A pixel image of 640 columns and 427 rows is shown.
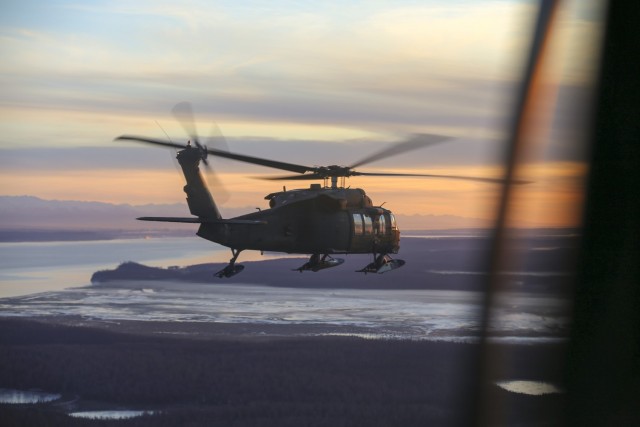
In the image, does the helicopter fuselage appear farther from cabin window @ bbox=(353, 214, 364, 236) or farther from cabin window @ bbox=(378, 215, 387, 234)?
cabin window @ bbox=(378, 215, 387, 234)

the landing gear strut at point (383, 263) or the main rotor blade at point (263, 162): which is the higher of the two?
the main rotor blade at point (263, 162)

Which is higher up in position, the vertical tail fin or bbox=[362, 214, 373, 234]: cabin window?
the vertical tail fin

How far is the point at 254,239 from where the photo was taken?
46688 mm

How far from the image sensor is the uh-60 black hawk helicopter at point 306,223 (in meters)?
45.4

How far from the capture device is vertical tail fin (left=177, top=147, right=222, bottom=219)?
45219 mm

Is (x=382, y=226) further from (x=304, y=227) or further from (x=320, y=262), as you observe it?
(x=304, y=227)

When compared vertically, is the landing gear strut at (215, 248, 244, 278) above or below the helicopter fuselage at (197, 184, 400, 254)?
below

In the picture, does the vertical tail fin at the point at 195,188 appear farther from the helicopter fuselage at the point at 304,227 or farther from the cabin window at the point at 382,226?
the cabin window at the point at 382,226

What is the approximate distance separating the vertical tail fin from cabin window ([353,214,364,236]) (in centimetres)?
644

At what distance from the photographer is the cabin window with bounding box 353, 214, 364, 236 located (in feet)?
156

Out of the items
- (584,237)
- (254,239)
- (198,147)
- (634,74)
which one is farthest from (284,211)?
(634,74)

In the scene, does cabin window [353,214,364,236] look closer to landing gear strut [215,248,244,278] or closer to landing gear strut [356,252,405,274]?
landing gear strut [356,252,405,274]

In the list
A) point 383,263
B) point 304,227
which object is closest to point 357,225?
point 383,263

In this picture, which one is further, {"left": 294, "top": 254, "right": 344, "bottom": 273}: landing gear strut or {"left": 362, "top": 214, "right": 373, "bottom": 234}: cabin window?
{"left": 362, "top": 214, "right": 373, "bottom": 234}: cabin window
